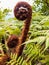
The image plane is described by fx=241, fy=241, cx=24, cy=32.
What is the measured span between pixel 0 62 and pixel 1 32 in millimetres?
143

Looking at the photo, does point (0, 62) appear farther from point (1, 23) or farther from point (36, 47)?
point (1, 23)

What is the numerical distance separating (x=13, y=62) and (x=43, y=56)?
14 centimetres

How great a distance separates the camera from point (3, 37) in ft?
2.72

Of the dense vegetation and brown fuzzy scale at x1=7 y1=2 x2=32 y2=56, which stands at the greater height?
brown fuzzy scale at x1=7 y1=2 x2=32 y2=56

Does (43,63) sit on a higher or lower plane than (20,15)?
lower

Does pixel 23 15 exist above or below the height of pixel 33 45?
above

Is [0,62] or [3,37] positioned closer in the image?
[0,62]

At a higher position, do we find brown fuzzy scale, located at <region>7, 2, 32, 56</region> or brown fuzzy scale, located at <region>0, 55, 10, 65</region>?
brown fuzzy scale, located at <region>7, 2, 32, 56</region>

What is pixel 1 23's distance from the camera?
2.81 feet

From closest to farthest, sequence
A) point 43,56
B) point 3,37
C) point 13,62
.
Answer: point 13,62, point 43,56, point 3,37

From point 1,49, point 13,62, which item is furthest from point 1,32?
point 13,62

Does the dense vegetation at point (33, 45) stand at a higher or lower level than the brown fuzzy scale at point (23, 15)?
lower

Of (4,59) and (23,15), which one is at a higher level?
(23,15)

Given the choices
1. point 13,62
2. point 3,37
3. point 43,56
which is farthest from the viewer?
point 3,37
